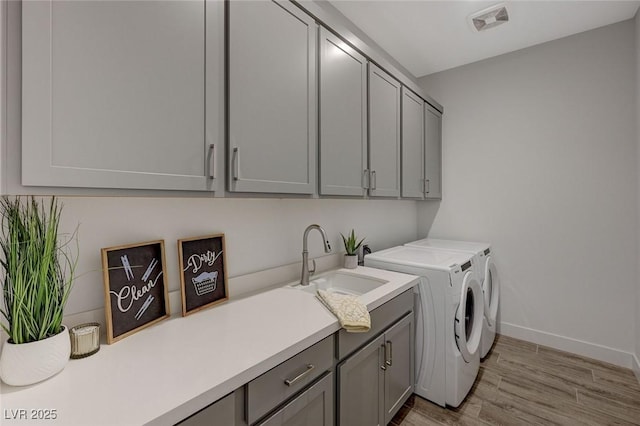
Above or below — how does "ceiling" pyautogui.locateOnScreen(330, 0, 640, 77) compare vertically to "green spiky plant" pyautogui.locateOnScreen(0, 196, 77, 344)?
above

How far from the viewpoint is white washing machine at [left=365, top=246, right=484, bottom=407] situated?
1815mm

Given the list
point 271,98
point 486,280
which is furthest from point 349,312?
point 486,280

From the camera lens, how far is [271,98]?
1271 mm

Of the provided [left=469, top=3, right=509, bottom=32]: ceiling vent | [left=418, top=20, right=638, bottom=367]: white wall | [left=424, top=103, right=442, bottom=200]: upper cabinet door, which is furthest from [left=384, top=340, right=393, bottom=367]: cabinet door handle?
[left=469, top=3, right=509, bottom=32]: ceiling vent

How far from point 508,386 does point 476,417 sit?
0.50 meters

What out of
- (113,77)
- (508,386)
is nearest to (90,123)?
(113,77)

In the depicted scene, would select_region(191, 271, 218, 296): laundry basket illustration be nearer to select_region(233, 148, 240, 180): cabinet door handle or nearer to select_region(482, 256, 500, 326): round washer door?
select_region(233, 148, 240, 180): cabinet door handle

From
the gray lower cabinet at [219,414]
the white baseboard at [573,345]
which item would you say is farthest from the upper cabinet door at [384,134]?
the white baseboard at [573,345]

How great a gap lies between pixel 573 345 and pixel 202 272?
319 cm

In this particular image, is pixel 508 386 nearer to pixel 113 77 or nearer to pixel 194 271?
pixel 194 271

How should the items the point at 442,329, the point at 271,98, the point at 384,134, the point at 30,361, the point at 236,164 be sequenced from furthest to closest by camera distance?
the point at 384,134, the point at 442,329, the point at 271,98, the point at 236,164, the point at 30,361

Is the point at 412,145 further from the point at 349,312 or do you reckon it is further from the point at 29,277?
the point at 29,277

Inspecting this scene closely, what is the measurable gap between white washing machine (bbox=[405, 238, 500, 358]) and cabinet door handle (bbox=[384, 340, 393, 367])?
3.50 ft

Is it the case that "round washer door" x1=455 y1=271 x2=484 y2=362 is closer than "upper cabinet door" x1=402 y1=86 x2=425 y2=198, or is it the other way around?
"round washer door" x1=455 y1=271 x2=484 y2=362
